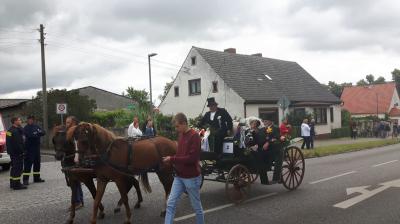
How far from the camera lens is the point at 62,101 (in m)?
27.7

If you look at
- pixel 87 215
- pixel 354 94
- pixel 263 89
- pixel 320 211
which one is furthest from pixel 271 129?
pixel 354 94

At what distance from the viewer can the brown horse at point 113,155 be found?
715 centimetres

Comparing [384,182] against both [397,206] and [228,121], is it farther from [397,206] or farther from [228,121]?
[228,121]

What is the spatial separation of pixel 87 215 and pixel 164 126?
72.9 ft

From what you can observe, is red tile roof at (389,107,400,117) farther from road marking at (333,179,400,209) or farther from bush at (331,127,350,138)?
road marking at (333,179,400,209)

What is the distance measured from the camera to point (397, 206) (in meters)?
8.62

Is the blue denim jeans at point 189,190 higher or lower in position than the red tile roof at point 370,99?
lower

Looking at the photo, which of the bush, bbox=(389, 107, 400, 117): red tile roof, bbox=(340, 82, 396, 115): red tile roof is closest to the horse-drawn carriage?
the bush

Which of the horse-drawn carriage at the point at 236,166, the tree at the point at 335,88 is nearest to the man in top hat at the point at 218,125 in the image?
the horse-drawn carriage at the point at 236,166

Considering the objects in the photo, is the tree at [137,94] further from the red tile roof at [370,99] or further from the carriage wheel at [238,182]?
the carriage wheel at [238,182]

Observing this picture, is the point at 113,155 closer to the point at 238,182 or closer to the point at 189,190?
the point at 189,190

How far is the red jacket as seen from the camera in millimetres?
6137

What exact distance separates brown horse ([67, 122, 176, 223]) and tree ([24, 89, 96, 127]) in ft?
67.3

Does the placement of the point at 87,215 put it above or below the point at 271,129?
below
